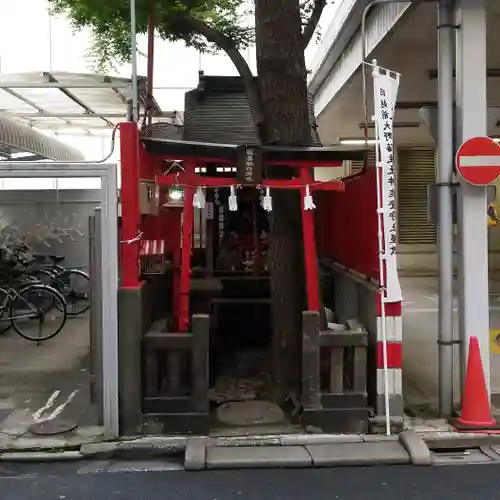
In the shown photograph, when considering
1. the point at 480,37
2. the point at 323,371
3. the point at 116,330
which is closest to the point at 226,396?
the point at 323,371

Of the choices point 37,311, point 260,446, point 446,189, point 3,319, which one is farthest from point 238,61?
point 3,319

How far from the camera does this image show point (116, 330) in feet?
19.9

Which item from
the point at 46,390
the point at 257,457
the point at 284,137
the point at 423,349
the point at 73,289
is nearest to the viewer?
the point at 257,457

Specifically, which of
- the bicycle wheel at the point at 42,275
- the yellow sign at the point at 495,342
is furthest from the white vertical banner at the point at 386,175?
the bicycle wheel at the point at 42,275

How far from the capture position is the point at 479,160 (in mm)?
6301

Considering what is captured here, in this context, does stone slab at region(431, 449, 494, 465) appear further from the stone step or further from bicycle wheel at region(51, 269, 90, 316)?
bicycle wheel at region(51, 269, 90, 316)

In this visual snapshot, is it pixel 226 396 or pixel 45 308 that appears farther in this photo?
pixel 45 308

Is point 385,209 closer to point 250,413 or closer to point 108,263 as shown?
point 250,413

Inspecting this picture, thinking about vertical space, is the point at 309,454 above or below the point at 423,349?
below

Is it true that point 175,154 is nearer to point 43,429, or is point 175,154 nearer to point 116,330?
point 116,330

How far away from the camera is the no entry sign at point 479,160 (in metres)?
6.29

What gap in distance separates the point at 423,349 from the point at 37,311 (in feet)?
19.1

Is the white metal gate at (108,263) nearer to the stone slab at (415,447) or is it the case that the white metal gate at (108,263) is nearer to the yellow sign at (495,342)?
the stone slab at (415,447)

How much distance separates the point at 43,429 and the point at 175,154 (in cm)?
288
